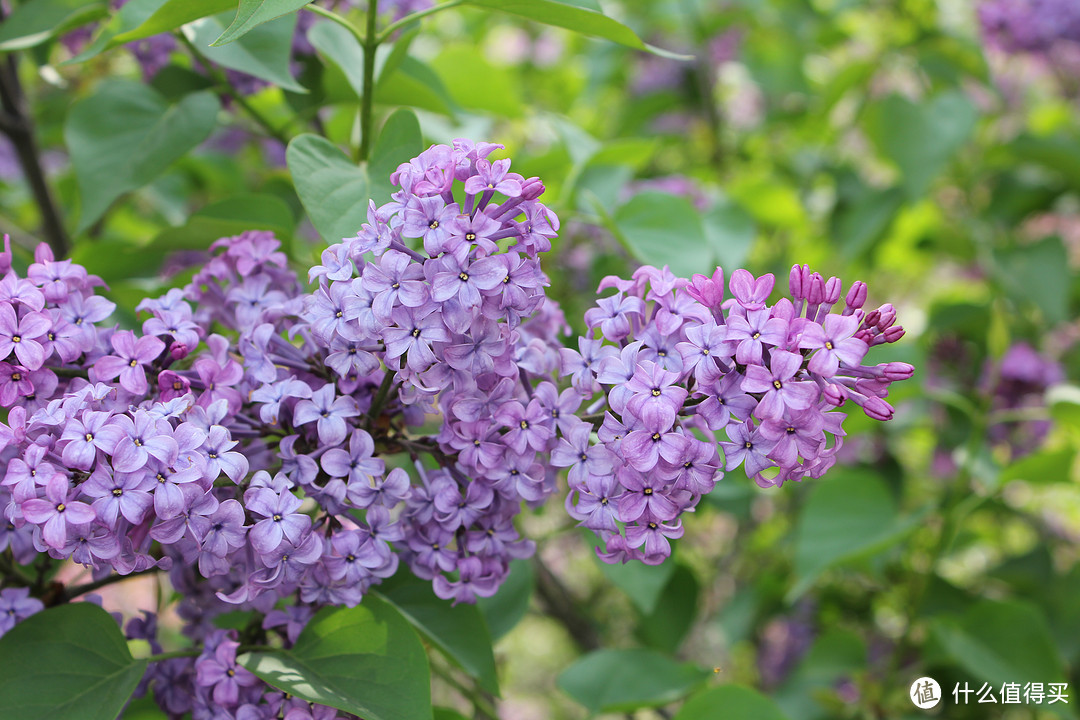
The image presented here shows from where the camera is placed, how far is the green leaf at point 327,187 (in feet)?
3.37

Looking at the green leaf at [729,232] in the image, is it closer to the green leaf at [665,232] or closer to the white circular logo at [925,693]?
the green leaf at [665,232]

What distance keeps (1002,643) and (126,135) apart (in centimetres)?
198

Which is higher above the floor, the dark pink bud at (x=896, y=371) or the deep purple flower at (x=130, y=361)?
the dark pink bud at (x=896, y=371)

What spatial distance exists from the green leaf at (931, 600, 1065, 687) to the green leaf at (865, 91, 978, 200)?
104 cm

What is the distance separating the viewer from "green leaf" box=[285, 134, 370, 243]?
3.37ft

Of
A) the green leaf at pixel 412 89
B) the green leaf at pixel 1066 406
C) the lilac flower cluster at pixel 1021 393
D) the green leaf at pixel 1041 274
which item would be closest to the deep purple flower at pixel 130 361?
the green leaf at pixel 412 89

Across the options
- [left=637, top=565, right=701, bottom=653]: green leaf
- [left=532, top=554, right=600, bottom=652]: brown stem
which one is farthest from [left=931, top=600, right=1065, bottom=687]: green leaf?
[left=532, top=554, right=600, bottom=652]: brown stem

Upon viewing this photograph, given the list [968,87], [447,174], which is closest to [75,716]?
[447,174]

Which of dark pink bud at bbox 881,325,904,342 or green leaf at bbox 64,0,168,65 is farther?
green leaf at bbox 64,0,168,65

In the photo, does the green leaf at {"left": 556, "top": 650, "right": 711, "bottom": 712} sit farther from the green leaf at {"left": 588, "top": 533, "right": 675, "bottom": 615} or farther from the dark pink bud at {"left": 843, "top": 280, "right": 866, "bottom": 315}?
the dark pink bud at {"left": 843, "top": 280, "right": 866, "bottom": 315}

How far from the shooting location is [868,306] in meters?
2.94

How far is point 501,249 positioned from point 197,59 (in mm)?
900

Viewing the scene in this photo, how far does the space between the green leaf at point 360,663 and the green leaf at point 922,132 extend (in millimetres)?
1794

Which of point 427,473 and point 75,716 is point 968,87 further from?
point 75,716
